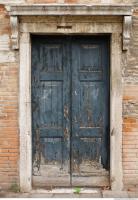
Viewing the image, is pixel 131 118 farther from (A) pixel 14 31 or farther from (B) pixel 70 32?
(A) pixel 14 31

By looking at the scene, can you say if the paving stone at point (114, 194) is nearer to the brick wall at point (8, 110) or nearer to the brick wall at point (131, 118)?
the brick wall at point (131, 118)

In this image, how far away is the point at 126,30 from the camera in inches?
277

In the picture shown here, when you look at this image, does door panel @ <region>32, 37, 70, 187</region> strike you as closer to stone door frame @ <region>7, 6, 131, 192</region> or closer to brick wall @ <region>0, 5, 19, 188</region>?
stone door frame @ <region>7, 6, 131, 192</region>

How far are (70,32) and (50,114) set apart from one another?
4.67ft

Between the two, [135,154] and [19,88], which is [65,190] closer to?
[135,154]

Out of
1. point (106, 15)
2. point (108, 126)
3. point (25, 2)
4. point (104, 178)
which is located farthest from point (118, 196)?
point (25, 2)

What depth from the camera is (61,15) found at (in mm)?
7059

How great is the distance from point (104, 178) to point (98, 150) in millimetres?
481

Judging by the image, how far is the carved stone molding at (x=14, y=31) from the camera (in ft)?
22.9

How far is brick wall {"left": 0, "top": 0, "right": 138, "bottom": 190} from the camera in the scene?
7199 millimetres

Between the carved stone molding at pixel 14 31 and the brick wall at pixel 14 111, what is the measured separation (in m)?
0.13

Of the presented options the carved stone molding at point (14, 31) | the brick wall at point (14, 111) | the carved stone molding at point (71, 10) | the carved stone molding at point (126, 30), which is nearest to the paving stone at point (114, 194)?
the brick wall at point (14, 111)

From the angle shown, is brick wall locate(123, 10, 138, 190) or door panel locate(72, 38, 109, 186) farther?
door panel locate(72, 38, 109, 186)

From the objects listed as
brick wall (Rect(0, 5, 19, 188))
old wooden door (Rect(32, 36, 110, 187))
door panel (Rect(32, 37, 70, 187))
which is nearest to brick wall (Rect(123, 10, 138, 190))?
old wooden door (Rect(32, 36, 110, 187))
